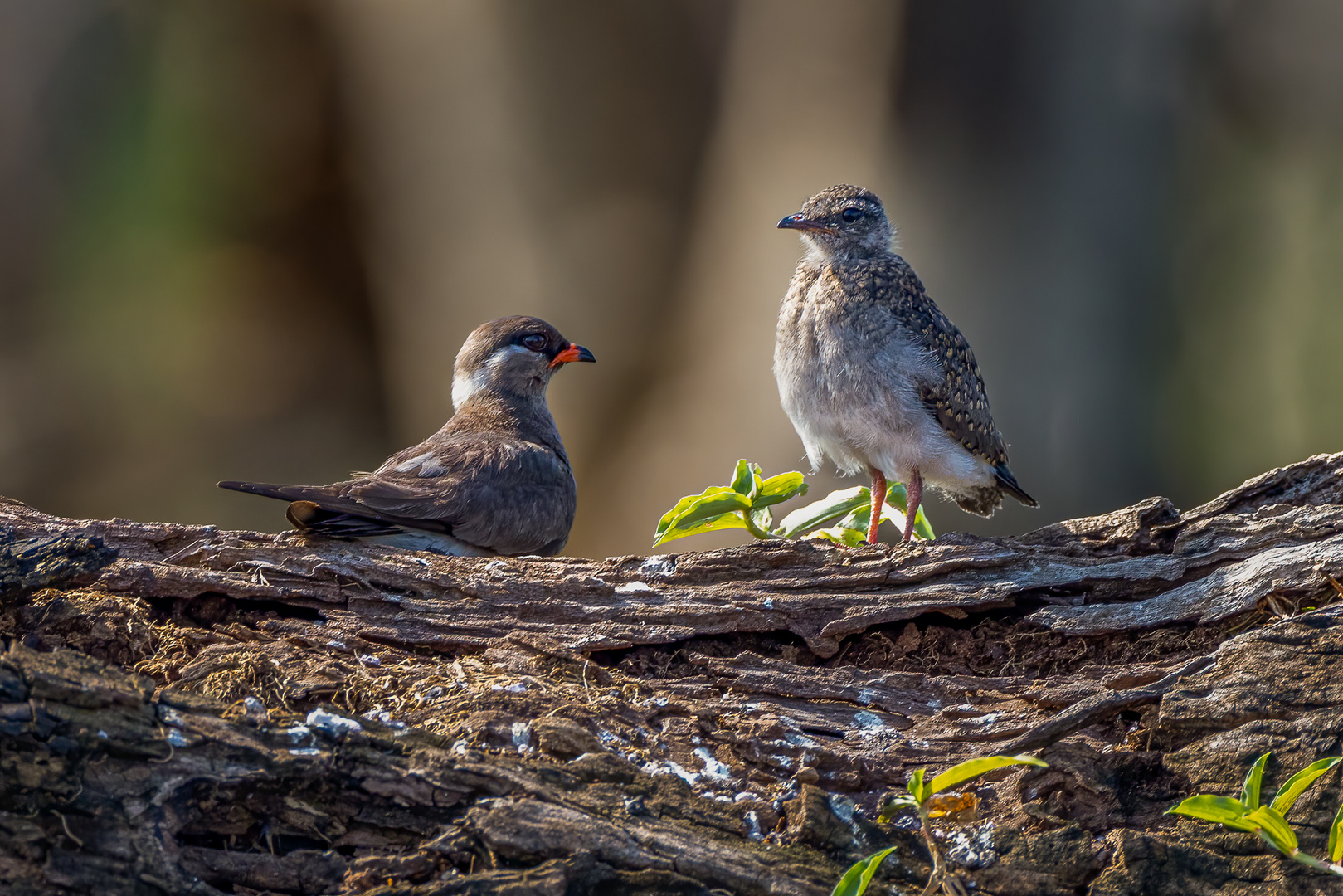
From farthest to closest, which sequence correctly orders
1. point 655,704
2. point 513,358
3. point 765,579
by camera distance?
1. point 513,358
2. point 765,579
3. point 655,704

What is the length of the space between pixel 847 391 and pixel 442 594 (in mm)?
2383

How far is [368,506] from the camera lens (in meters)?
4.81

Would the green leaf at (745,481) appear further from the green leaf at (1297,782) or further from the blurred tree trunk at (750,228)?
the blurred tree trunk at (750,228)

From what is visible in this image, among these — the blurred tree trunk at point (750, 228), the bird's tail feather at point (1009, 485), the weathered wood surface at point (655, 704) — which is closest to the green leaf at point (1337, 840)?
the weathered wood surface at point (655, 704)

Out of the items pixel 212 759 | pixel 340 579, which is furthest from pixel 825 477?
pixel 212 759

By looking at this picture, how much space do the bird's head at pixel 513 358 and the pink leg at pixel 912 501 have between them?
250cm

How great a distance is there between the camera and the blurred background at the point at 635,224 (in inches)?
407

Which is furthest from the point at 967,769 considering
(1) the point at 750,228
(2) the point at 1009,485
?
(1) the point at 750,228

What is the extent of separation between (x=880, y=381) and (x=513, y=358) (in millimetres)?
2673

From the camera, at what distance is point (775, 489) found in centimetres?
475

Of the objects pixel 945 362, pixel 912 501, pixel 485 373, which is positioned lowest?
pixel 912 501

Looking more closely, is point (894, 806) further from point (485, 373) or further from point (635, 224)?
point (635, 224)

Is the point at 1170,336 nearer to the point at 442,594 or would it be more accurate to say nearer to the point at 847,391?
the point at 847,391

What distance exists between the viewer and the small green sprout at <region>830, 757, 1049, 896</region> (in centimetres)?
261
